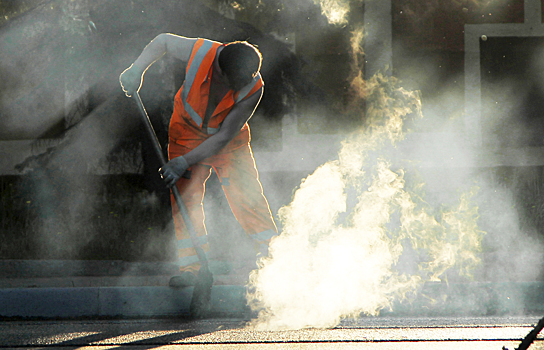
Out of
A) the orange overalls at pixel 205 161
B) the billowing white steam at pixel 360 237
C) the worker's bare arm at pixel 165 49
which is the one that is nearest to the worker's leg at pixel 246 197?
the orange overalls at pixel 205 161

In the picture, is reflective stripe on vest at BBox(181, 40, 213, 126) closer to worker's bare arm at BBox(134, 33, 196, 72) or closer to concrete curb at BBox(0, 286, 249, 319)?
worker's bare arm at BBox(134, 33, 196, 72)

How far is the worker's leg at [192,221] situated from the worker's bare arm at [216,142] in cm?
24

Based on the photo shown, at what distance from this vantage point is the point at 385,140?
5.35m

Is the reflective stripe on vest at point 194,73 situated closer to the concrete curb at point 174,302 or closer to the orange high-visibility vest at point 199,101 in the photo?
the orange high-visibility vest at point 199,101

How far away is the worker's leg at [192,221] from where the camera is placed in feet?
12.3

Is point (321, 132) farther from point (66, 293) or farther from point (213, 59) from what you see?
point (66, 293)

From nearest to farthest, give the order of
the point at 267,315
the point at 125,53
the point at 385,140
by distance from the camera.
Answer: the point at 267,315 < the point at 125,53 < the point at 385,140

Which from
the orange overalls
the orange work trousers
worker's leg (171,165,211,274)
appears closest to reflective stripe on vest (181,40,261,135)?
the orange overalls

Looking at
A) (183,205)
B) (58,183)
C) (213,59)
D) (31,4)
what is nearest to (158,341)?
(183,205)

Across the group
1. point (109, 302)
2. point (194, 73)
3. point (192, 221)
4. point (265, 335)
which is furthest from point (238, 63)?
point (109, 302)

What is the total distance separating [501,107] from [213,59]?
344 cm

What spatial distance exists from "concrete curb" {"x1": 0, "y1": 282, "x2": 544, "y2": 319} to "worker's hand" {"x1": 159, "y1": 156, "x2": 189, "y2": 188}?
0.82m

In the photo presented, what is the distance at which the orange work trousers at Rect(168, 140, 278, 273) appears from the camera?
3775 millimetres

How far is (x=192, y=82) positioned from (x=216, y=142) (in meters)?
0.52
